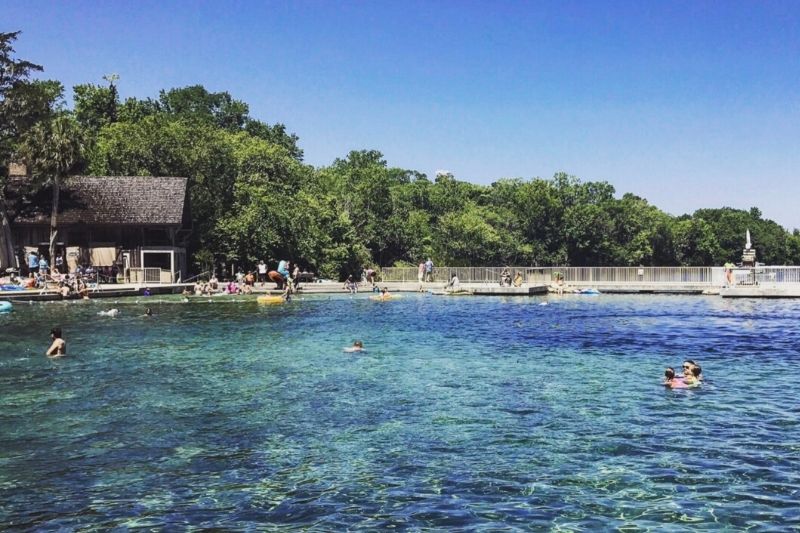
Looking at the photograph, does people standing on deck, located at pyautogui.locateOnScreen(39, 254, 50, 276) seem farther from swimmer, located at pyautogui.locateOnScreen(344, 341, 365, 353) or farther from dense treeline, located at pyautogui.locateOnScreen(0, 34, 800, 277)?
swimmer, located at pyautogui.locateOnScreen(344, 341, 365, 353)

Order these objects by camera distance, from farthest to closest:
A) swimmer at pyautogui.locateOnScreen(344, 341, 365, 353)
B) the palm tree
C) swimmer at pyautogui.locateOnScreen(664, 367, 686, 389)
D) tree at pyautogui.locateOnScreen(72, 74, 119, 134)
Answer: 1. tree at pyautogui.locateOnScreen(72, 74, 119, 134)
2. the palm tree
3. swimmer at pyautogui.locateOnScreen(344, 341, 365, 353)
4. swimmer at pyautogui.locateOnScreen(664, 367, 686, 389)

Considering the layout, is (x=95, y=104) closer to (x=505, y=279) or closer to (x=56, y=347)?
(x=505, y=279)

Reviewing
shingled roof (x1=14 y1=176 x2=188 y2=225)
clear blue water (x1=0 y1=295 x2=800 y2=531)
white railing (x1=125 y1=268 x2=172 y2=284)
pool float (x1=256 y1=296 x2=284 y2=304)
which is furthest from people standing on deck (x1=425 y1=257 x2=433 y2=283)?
clear blue water (x1=0 y1=295 x2=800 y2=531)

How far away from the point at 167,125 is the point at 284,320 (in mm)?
35631

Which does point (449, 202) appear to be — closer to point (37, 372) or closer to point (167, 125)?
point (167, 125)

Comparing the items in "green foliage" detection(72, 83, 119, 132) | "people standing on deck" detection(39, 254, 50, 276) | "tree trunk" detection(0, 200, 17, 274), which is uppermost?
"green foliage" detection(72, 83, 119, 132)

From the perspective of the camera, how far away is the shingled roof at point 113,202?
52.5 m

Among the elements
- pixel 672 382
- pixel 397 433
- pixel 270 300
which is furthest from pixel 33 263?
pixel 672 382

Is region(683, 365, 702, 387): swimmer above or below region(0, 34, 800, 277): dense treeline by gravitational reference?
below

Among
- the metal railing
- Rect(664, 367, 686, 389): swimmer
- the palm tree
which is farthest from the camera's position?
the metal railing

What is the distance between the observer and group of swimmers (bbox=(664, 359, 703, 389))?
18020 millimetres

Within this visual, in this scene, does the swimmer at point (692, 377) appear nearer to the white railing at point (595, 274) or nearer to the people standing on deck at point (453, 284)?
the people standing on deck at point (453, 284)

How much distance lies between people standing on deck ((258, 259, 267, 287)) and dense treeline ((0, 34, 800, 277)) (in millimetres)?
1395

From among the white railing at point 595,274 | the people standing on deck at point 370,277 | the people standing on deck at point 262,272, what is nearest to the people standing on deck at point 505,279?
the white railing at point 595,274
